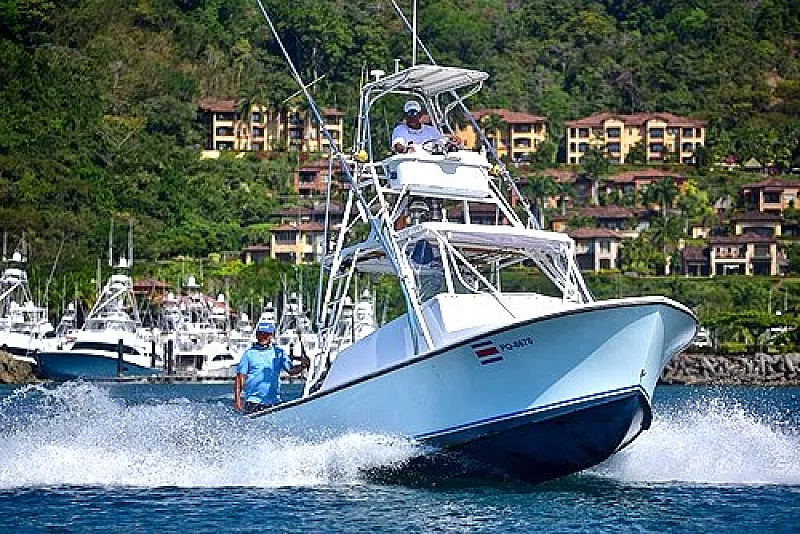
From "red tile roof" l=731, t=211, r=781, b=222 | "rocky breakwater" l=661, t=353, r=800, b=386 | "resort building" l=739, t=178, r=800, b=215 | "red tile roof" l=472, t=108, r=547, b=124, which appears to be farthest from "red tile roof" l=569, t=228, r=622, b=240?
"rocky breakwater" l=661, t=353, r=800, b=386

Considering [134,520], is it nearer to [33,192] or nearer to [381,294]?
[381,294]

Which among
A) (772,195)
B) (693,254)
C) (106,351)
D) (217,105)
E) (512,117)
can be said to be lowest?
(106,351)

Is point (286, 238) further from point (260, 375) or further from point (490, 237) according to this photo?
point (490, 237)

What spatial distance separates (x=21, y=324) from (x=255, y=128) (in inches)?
2836

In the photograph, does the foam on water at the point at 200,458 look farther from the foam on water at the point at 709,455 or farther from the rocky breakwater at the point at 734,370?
the rocky breakwater at the point at 734,370

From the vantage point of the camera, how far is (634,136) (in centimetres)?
17525

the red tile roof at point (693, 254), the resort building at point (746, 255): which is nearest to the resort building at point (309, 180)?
the red tile roof at point (693, 254)

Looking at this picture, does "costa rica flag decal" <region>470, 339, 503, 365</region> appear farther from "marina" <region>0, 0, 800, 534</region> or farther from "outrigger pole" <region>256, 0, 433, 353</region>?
"outrigger pole" <region>256, 0, 433, 353</region>

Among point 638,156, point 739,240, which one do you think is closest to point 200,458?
point 739,240

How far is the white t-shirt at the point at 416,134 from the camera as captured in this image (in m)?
26.3

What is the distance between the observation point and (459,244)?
2478 centimetres

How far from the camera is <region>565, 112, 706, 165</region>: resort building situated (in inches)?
6811

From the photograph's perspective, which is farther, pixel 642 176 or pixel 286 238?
pixel 642 176

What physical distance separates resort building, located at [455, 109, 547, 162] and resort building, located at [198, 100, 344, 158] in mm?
15095
